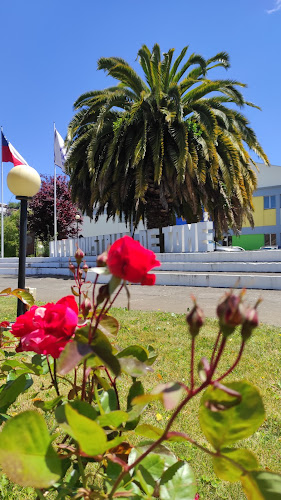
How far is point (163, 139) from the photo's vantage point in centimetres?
1083

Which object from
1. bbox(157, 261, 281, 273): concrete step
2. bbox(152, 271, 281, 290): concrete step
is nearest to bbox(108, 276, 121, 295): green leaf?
bbox(152, 271, 281, 290): concrete step

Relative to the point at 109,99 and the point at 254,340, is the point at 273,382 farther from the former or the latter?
the point at 109,99

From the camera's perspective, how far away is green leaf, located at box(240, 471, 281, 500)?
1.32 feet

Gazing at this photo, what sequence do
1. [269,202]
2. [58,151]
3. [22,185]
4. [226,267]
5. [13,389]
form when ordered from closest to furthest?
[13,389] < [22,185] < [226,267] < [58,151] < [269,202]

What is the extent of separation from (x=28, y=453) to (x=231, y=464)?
10.5 inches

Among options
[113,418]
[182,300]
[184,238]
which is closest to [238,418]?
[113,418]

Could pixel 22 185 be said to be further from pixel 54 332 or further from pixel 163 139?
pixel 163 139

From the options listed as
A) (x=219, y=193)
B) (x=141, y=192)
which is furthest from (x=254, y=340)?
(x=219, y=193)

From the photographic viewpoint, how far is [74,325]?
599mm

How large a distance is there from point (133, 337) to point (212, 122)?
27.1 ft

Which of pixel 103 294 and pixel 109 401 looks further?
pixel 109 401

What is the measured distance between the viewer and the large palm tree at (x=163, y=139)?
10016mm

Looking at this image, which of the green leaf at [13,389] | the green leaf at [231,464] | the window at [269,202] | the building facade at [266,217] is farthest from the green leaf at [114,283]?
the window at [269,202]

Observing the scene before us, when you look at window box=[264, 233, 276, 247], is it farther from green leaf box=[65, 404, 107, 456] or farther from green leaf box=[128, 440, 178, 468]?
green leaf box=[65, 404, 107, 456]
